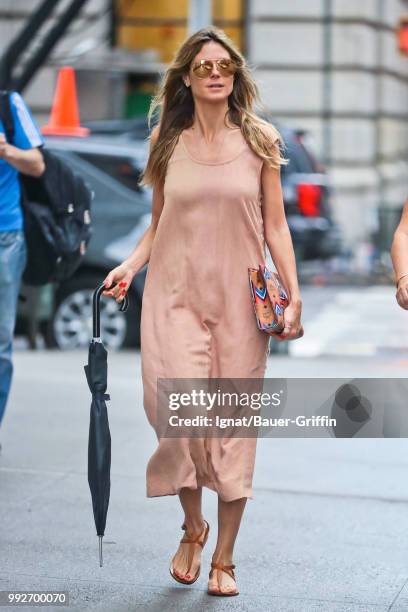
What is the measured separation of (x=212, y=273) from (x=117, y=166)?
8.12m

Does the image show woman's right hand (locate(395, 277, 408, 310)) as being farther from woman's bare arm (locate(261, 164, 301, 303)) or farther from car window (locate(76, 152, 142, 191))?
car window (locate(76, 152, 142, 191))

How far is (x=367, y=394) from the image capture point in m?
4.40

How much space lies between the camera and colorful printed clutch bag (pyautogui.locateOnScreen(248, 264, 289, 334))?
4.42 metres

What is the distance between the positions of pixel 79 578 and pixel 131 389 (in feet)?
14.7

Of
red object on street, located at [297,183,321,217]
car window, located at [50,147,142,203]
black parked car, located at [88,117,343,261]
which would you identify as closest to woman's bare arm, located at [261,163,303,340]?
car window, located at [50,147,142,203]

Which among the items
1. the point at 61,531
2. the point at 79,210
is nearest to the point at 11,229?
the point at 79,210

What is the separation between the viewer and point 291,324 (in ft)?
14.6

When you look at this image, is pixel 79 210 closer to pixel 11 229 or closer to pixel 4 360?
pixel 11 229

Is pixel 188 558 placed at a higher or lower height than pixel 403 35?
higher

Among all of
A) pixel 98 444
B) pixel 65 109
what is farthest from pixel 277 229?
pixel 65 109

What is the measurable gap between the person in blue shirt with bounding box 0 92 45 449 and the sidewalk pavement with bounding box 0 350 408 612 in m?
0.63

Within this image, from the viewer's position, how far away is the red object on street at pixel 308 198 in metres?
15.7

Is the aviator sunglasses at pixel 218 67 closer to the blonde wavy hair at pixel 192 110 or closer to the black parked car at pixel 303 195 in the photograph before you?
the blonde wavy hair at pixel 192 110

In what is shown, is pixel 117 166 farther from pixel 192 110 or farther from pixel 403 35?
pixel 192 110
